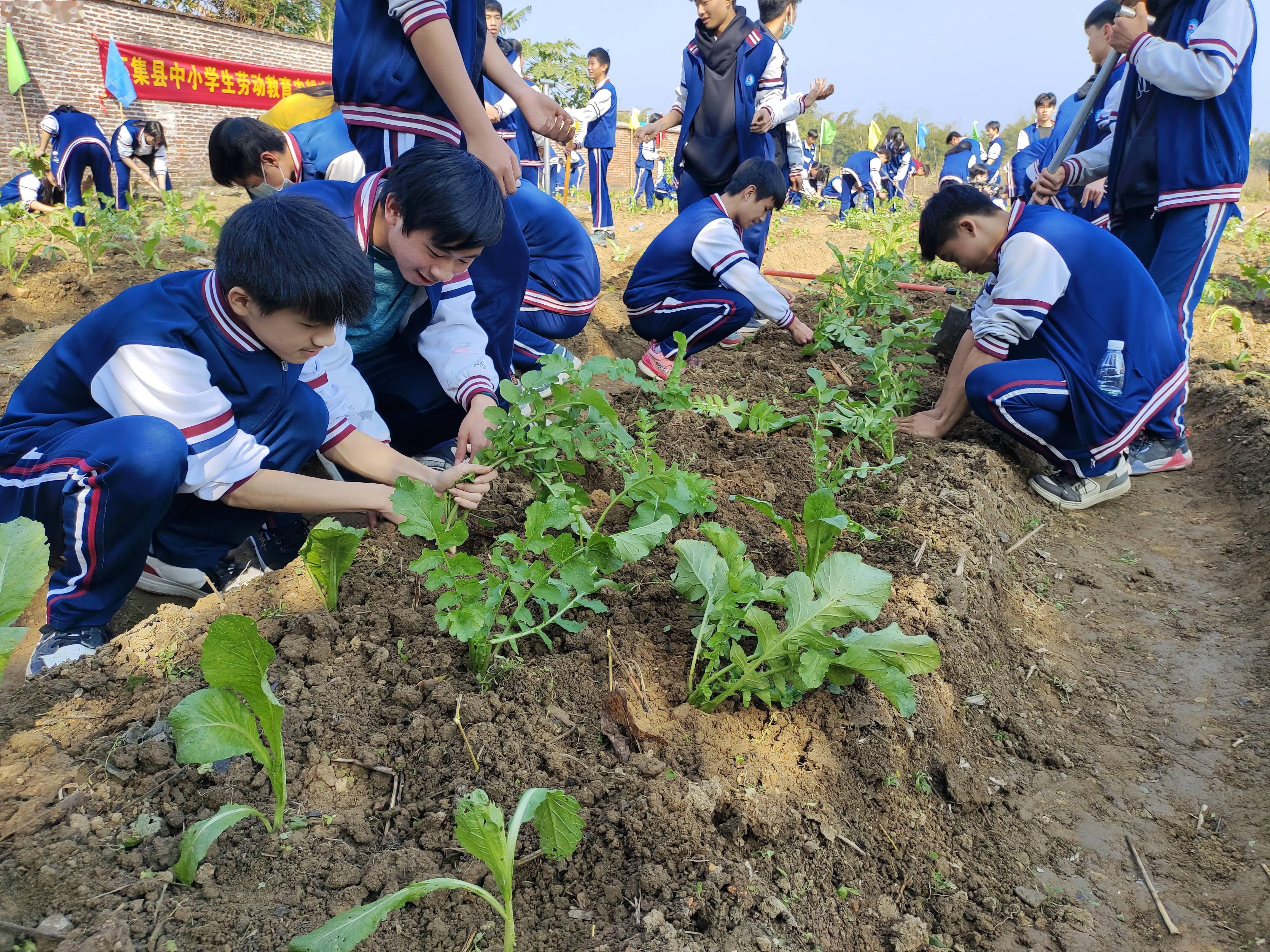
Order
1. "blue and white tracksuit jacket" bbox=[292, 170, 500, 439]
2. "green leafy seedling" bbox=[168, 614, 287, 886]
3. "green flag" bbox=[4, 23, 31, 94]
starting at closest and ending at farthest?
1. "green leafy seedling" bbox=[168, 614, 287, 886]
2. "blue and white tracksuit jacket" bbox=[292, 170, 500, 439]
3. "green flag" bbox=[4, 23, 31, 94]

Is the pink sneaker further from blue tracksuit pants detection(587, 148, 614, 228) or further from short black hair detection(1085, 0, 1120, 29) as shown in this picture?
blue tracksuit pants detection(587, 148, 614, 228)

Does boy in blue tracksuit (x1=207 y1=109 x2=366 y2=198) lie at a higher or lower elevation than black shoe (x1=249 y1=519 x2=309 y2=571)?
higher

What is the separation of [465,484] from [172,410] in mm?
700

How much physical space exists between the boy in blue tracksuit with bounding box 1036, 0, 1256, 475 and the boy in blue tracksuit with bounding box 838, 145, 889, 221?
32.6 feet

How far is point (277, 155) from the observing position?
357 cm

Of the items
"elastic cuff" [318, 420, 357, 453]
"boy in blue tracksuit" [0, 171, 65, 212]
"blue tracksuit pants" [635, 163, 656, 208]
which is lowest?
"blue tracksuit pants" [635, 163, 656, 208]

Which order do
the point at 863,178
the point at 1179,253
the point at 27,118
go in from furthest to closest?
the point at 863,178 → the point at 27,118 → the point at 1179,253

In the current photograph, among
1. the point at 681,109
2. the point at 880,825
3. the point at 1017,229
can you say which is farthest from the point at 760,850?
the point at 681,109

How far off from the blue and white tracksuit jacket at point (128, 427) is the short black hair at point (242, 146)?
1791 millimetres

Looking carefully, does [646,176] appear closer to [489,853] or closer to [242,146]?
[242,146]

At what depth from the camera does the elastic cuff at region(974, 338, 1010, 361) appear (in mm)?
3166

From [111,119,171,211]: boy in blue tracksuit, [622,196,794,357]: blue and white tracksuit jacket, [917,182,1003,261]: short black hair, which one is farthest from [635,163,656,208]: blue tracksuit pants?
[917,182,1003,261]: short black hair

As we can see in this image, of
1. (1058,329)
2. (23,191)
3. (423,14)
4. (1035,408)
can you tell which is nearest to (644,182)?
(23,191)

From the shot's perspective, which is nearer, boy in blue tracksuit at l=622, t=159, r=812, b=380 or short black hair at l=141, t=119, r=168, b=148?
boy in blue tracksuit at l=622, t=159, r=812, b=380
